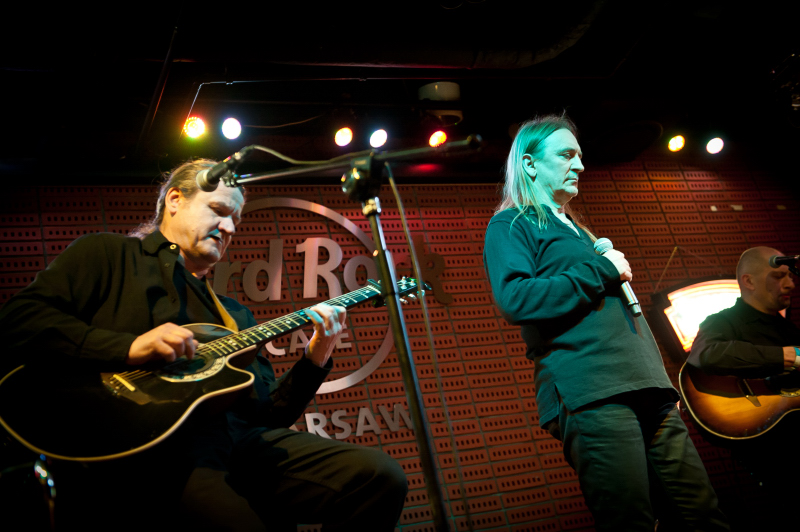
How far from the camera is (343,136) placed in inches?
186

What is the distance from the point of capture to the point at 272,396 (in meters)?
2.49

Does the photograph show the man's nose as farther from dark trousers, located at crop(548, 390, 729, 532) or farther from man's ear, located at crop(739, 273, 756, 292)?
man's ear, located at crop(739, 273, 756, 292)

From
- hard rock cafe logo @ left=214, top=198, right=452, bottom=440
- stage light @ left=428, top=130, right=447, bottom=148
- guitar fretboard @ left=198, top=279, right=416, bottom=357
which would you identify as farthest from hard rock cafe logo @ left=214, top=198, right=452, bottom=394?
guitar fretboard @ left=198, top=279, right=416, bottom=357

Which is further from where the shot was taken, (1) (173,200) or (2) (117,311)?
(1) (173,200)

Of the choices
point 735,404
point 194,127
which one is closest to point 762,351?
point 735,404

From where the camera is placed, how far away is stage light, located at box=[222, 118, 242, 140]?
4.37 metres

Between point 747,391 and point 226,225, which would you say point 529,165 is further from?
point 747,391

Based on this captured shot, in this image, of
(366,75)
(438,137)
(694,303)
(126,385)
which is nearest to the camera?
(126,385)

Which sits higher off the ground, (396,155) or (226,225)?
(226,225)

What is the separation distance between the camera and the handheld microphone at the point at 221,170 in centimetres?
199

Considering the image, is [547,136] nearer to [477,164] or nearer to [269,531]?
[269,531]

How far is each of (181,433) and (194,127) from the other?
3006mm

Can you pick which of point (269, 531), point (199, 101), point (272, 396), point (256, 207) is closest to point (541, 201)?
point (272, 396)

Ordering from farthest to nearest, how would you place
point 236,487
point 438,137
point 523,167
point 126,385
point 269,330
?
point 438,137 < point 523,167 < point 269,330 < point 236,487 < point 126,385
